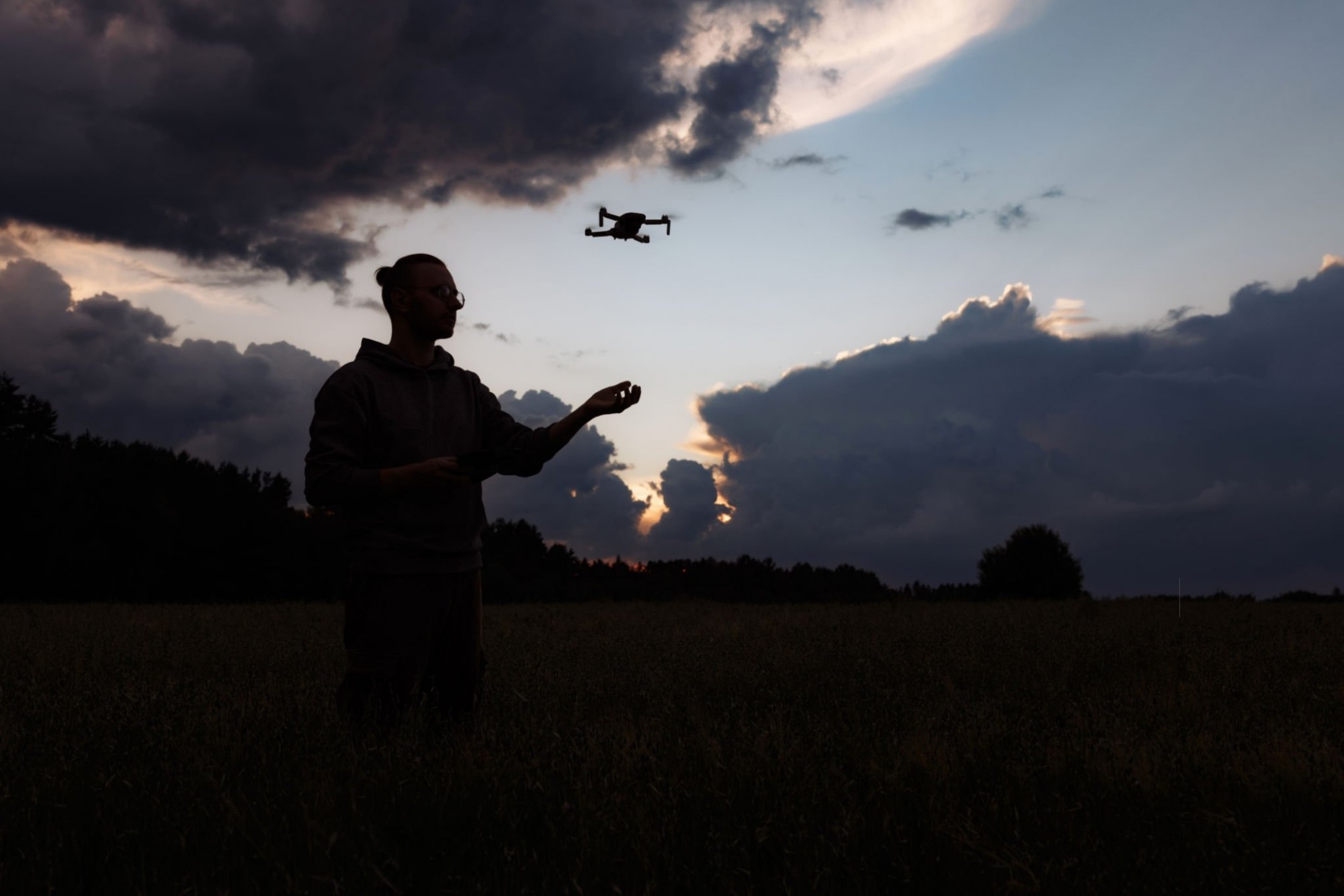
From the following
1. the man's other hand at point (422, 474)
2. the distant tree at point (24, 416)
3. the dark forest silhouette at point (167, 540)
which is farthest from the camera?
the distant tree at point (24, 416)

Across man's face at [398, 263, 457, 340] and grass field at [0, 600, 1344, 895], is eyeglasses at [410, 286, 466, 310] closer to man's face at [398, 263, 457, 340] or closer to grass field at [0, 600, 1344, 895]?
man's face at [398, 263, 457, 340]

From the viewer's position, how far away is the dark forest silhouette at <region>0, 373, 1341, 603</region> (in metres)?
34.5

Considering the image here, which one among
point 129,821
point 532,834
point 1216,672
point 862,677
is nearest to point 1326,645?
point 1216,672

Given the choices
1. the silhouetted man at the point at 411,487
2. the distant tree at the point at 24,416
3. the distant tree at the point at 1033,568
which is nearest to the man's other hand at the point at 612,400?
the silhouetted man at the point at 411,487

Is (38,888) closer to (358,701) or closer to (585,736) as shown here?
(358,701)

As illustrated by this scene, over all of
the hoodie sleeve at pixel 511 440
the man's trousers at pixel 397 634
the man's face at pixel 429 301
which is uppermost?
the man's face at pixel 429 301

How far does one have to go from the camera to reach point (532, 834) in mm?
3072

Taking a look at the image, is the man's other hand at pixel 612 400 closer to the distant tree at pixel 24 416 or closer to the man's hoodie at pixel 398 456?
the man's hoodie at pixel 398 456

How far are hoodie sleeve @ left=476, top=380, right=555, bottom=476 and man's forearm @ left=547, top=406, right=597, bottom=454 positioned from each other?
2cm

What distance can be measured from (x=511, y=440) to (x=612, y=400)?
0.63 m

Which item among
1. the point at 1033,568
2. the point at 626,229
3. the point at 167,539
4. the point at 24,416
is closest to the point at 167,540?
the point at 167,539

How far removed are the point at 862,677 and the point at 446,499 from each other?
3.57 meters


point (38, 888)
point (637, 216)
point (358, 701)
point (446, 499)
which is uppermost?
point (637, 216)

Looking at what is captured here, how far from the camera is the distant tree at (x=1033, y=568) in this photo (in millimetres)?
35469
